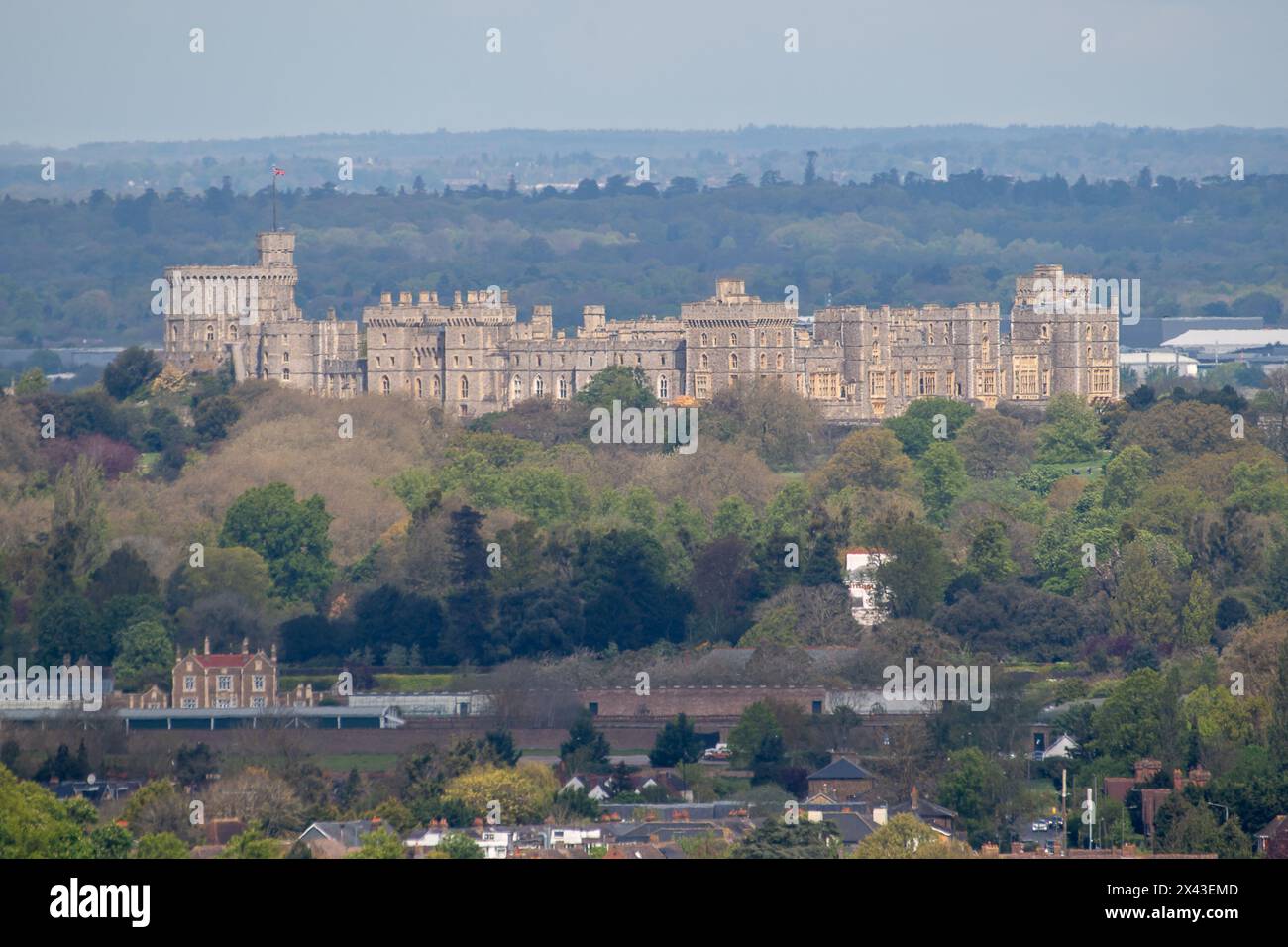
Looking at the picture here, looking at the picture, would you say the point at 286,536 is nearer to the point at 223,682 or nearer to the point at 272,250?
the point at 223,682

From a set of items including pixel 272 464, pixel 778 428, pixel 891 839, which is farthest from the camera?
pixel 778 428

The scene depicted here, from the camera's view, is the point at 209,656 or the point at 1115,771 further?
the point at 209,656

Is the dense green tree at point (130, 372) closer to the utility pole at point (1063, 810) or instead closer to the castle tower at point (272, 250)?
the castle tower at point (272, 250)

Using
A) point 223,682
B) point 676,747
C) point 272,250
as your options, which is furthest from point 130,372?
point 676,747

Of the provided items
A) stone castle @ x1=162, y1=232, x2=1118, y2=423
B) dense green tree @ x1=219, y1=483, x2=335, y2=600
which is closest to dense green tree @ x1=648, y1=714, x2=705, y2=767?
dense green tree @ x1=219, y1=483, x2=335, y2=600
